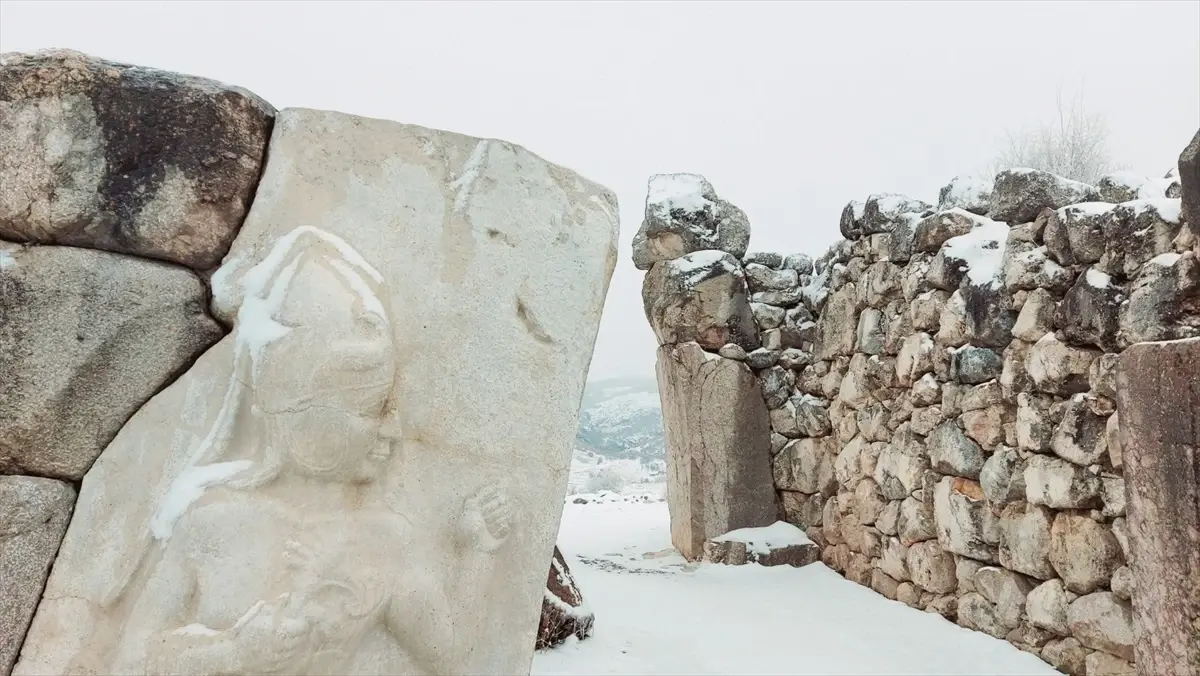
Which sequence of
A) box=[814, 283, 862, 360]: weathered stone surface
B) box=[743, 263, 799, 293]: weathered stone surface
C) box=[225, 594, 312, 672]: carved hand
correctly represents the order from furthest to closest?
box=[743, 263, 799, 293]: weathered stone surface, box=[814, 283, 862, 360]: weathered stone surface, box=[225, 594, 312, 672]: carved hand

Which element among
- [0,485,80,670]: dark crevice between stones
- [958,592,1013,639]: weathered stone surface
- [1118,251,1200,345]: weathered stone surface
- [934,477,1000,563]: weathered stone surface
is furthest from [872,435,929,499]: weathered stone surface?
[0,485,80,670]: dark crevice between stones

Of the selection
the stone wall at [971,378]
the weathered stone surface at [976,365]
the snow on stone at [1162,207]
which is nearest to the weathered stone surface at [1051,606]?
the stone wall at [971,378]

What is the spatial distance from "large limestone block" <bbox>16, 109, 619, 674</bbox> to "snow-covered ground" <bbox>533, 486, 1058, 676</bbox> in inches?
71.7

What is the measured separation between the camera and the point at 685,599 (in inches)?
163

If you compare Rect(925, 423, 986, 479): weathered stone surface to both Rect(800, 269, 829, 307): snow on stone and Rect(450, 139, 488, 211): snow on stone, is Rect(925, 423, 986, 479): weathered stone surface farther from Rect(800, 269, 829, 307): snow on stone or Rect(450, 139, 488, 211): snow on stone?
Rect(450, 139, 488, 211): snow on stone

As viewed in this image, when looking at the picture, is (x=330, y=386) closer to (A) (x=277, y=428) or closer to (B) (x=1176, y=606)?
(A) (x=277, y=428)

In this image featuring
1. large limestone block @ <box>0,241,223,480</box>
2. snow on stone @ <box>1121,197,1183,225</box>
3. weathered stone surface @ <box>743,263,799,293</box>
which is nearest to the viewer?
large limestone block @ <box>0,241,223,480</box>

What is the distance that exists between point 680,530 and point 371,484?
4.33 meters

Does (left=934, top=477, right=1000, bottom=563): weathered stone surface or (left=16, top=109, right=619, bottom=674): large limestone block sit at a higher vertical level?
(left=16, top=109, right=619, bottom=674): large limestone block

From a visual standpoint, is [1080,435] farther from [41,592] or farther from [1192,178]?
[41,592]

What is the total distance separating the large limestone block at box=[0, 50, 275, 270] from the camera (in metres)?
1.37

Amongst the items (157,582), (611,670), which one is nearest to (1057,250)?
(611,670)

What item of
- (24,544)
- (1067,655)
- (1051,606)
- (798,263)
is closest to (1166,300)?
(1051,606)

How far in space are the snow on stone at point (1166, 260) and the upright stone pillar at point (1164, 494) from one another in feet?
2.83
